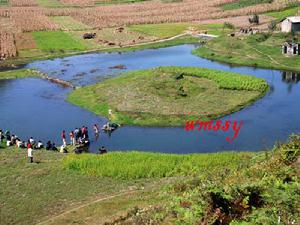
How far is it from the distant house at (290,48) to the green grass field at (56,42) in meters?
35.9

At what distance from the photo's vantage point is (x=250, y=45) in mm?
84000

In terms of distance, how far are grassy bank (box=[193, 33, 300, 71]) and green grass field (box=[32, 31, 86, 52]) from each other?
75.0 feet

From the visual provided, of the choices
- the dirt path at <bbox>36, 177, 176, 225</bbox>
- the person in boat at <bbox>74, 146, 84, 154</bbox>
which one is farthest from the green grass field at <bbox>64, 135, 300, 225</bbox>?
the person in boat at <bbox>74, 146, 84, 154</bbox>

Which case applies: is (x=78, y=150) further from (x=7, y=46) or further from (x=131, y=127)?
(x=7, y=46)

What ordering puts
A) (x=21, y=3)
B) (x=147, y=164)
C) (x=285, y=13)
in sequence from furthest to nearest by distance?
1. (x=21, y=3)
2. (x=285, y=13)
3. (x=147, y=164)

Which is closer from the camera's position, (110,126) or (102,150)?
(102,150)

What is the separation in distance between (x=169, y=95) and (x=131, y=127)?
29.9ft

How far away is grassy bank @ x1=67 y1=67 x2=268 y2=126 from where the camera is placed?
52219mm

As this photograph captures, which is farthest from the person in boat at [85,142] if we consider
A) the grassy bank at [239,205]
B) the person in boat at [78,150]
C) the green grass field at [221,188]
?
the grassy bank at [239,205]

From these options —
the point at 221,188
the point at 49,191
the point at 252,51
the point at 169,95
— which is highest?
the point at 221,188

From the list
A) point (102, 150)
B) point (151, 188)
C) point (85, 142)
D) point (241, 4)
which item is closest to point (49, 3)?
point (241, 4)

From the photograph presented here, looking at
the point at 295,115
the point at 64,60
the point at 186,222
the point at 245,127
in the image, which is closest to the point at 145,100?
the point at 245,127

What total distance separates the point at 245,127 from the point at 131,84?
18751 millimetres

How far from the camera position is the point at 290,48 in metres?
76.2
